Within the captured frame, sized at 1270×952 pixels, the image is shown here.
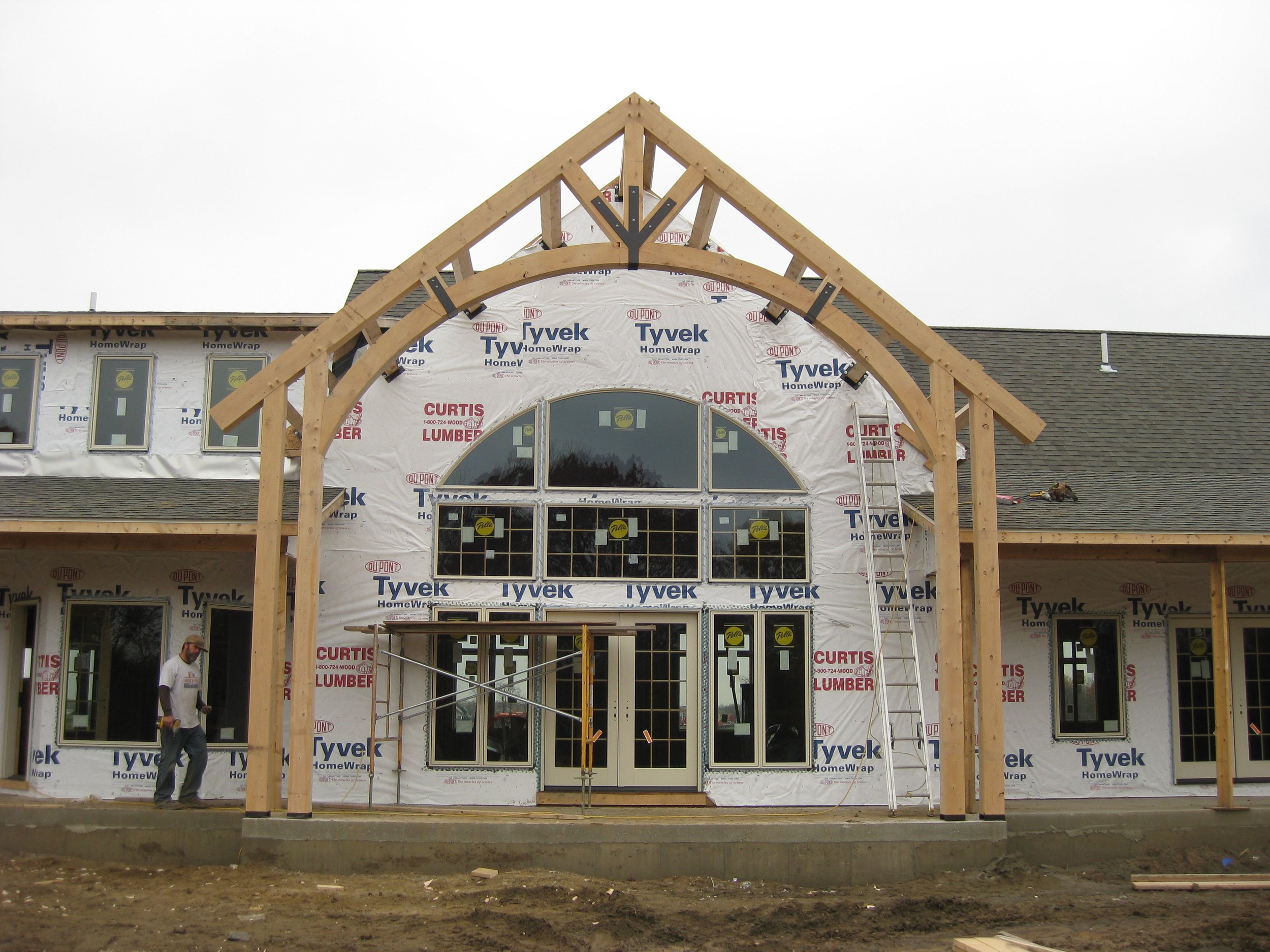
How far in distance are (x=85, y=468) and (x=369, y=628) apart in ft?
14.0

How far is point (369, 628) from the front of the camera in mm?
11648

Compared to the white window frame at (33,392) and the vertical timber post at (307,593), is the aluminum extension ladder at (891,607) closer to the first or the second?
the vertical timber post at (307,593)

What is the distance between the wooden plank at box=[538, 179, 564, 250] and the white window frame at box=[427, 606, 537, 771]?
4.02 metres

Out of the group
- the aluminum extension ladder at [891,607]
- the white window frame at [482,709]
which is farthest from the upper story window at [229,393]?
the aluminum extension ladder at [891,607]

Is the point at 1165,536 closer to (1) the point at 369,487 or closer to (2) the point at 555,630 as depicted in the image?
(2) the point at 555,630

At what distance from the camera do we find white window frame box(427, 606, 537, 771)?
40.0 feet

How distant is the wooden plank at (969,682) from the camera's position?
1123 cm

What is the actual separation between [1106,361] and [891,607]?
5276 mm

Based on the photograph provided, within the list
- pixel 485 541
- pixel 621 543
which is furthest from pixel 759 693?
pixel 485 541

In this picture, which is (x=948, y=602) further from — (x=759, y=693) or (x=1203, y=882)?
(x=1203, y=882)

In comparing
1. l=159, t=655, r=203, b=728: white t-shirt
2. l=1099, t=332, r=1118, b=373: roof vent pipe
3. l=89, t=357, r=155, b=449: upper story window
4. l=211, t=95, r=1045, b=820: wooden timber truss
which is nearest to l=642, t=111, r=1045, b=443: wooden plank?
l=211, t=95, r=1045, b=820: wooden timber truss

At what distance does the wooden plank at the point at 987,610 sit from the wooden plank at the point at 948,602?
0.62 feet

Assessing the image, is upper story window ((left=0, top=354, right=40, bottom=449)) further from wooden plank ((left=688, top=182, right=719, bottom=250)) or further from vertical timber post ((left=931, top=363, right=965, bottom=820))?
vertical timber post ((left=931, top=363, right=965, bottom=820))

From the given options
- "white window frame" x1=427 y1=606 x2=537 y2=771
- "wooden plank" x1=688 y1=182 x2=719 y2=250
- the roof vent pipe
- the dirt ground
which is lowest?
the dirt ground
